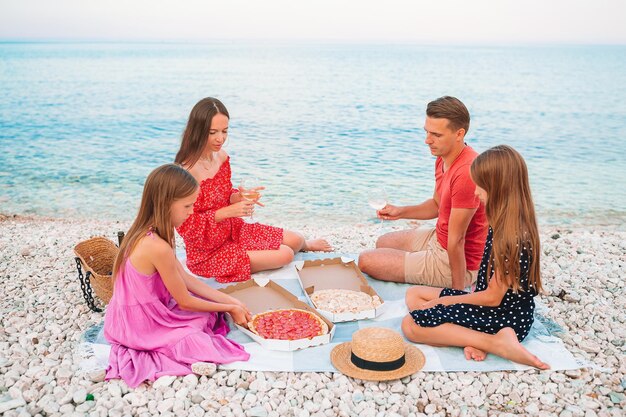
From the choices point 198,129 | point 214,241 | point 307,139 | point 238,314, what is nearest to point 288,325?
point 238,314

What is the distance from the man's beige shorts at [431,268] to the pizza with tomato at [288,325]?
1.21 meters

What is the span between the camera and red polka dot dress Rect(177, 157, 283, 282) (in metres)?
5.27

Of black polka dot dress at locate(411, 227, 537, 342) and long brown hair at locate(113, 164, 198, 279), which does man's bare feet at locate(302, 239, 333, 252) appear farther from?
long brown hair at locate(113, 164, 198, 279)

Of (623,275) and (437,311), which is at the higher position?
(437,311)

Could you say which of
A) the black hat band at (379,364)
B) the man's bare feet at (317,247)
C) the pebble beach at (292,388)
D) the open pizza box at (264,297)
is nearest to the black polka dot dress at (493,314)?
the pebble beach at (292,388)

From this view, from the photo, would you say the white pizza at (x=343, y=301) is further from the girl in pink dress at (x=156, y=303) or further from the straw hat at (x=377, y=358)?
the girl in pink dress at (x=156, y=303)

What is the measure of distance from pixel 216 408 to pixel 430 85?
1493 inches

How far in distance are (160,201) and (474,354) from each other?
239 centimetres

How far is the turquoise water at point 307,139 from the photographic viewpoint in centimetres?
1093

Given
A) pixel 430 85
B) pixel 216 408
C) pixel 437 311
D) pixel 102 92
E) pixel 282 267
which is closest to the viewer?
pixel 216 408

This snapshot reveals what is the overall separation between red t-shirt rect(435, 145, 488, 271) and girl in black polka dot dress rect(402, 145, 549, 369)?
0.61 meters

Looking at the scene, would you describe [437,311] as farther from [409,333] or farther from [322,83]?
[322,83]

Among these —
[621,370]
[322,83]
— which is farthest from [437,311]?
[322,83]

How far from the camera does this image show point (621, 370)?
152 inches
